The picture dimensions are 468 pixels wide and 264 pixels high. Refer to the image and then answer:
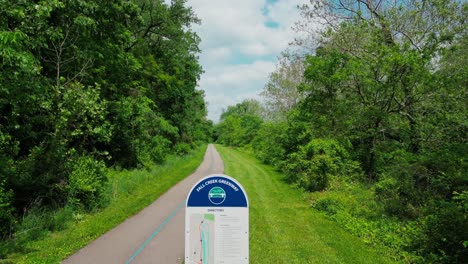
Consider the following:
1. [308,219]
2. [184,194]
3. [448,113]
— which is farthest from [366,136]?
[184,194]

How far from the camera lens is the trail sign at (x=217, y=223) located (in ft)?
14.7

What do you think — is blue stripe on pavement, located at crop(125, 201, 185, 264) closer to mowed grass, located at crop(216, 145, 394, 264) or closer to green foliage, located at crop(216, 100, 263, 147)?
mowed grass, located at crop(216, 145, 394, 264)

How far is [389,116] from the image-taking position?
636 inches

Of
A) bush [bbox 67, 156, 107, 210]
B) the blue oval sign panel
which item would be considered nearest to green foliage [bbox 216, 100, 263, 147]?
bush [bbox 67, 156, 107, 210]

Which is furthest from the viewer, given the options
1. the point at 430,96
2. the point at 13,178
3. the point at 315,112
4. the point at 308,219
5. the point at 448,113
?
the point at 315,112

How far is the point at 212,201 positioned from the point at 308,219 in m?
7.96

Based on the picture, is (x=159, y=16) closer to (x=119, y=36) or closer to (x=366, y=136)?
(x=119, y=36)

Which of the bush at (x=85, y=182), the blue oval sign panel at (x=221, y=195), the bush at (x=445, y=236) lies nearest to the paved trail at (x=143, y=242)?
the bush at (x=85, y=182)

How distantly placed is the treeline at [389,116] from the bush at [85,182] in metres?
8.60

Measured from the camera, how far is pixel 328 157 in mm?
16422

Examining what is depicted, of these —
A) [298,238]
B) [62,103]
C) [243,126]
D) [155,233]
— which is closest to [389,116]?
[298,238]

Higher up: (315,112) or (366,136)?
(315,112)

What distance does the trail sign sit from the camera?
4.48 metres

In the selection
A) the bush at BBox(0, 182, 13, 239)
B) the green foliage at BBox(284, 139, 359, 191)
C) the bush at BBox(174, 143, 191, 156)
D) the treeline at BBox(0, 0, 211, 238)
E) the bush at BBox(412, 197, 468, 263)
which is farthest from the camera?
the bush at BBox(174, 143, 191, 156)
